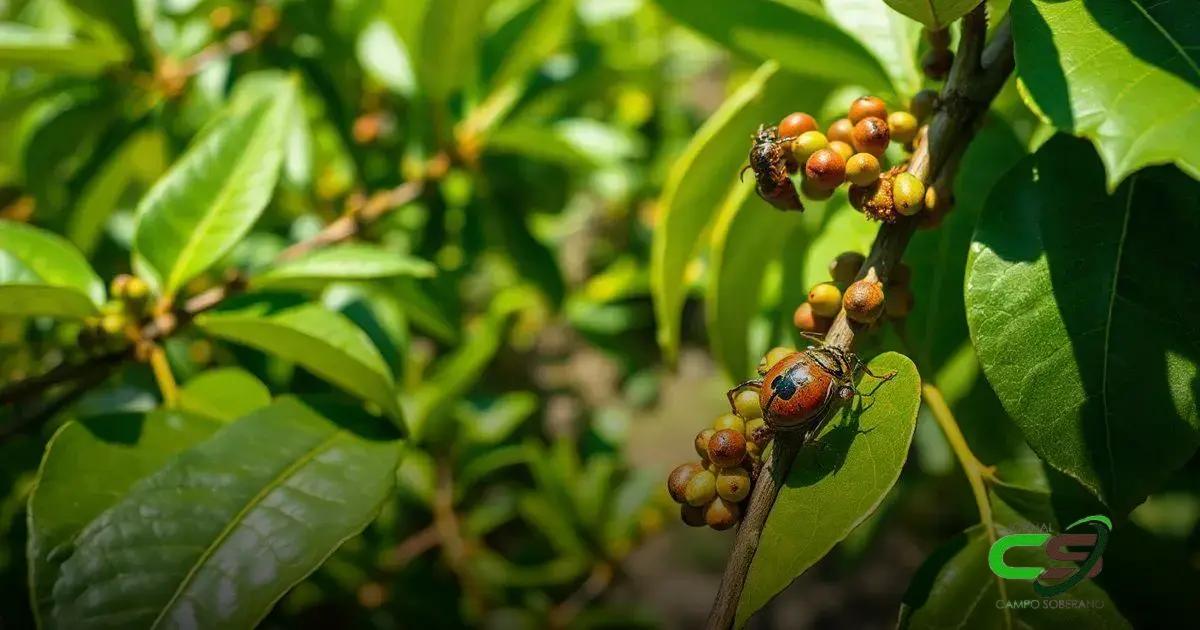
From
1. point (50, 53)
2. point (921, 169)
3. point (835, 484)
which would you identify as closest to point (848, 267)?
point (921, 169)

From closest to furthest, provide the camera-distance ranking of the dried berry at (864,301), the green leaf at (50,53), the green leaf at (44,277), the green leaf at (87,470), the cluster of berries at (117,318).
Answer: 1. the dried berry at (864,301)
2. the green leaf at (87,470)
3. the green leaf at (44,277)
4. the cluster of berries at (117,318)
5. the green leaf at (50,53)

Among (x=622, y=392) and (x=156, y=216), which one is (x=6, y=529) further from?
(x=622, y=392)

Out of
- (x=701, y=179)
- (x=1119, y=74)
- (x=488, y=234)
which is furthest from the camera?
(x=488, y=234)

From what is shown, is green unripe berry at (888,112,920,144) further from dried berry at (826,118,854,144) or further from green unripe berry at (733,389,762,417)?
green unripe berry at (733,389,762,417)

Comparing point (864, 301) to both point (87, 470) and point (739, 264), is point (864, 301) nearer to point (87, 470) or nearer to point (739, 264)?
point (739, 264)

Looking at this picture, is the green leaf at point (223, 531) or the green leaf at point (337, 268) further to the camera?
the green leaf at point (337, 268)

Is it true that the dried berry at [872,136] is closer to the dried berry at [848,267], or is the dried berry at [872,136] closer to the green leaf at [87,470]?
the dried berry at [848,267]

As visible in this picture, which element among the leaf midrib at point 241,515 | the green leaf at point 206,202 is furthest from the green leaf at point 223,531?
the green leaf at point 206,202
